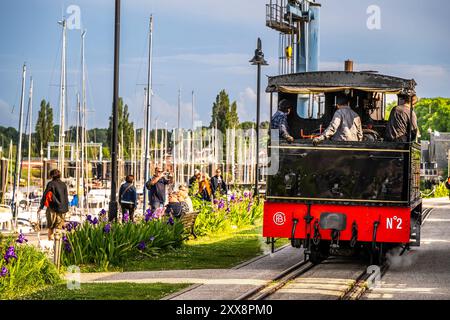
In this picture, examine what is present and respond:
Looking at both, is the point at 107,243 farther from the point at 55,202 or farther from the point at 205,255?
the point at 55,202

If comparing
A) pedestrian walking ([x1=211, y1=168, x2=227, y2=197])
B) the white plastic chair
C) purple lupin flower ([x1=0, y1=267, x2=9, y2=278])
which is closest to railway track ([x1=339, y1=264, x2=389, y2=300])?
purple lupin flower ([x1=0, y1=267, x2=9, y2=278])

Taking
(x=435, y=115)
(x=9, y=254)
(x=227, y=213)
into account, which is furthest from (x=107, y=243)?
(x=435, y=115)

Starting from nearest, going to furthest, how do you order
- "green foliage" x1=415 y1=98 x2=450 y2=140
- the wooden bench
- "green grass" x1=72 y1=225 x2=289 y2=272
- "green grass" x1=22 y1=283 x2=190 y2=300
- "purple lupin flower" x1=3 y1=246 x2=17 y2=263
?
"green grass" x1=22 y1=283 x2=190 y2=300
"purple lupin flower" x1=3 y1=246 x2=17 y2=263
"green grass" x1=72 y1=225 x2=289 y2=272
the wooden bench
"green foliage" x1=415 y1=98 x2=450 y2=140

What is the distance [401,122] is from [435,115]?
131919 mm

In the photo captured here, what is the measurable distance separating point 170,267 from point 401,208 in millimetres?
4844

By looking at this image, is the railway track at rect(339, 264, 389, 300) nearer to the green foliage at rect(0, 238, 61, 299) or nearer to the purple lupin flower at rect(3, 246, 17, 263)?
the green foliage at rect(0, 238, 61, 299)

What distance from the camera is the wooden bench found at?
1007 inches

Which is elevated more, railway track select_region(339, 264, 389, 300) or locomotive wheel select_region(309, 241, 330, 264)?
locomotive wheel select_region(309, 241, 330, 264)

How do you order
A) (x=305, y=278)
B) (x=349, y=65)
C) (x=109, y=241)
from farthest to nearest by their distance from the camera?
(x=349, y=65), (x=109, y=241), (x=305, y=278)

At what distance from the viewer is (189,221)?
1041 inches

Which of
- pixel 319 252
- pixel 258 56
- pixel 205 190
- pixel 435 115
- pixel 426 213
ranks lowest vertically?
pixel 426 213

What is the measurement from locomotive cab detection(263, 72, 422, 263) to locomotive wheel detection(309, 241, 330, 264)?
1.25ft

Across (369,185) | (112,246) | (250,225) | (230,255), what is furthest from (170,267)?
(250,225)

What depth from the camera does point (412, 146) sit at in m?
20.1
